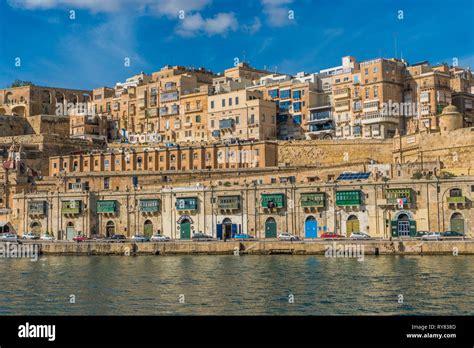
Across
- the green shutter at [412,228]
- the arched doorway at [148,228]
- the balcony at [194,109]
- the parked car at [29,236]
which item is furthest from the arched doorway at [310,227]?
the balcony at [194,109]

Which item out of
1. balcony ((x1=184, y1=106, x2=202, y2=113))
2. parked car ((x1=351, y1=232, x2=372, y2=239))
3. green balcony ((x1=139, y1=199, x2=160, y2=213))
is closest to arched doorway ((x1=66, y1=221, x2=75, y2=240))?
green balcony ((x1=139, y1=199, x2=160, y2=213))

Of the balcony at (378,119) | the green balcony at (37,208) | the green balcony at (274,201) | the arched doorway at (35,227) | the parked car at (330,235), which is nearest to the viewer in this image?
the parked car at (330,235)

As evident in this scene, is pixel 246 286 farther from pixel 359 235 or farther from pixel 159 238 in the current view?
pixel 159 238

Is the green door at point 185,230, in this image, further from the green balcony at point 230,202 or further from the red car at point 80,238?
the red car at point 80,238

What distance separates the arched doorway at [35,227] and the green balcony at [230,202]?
2053 cm

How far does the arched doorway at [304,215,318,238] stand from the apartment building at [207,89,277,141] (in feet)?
104

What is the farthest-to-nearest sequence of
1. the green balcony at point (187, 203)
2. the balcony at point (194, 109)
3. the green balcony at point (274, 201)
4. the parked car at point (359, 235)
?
1. the balcony at point (194, 109)
2. the green balcony at point (187, 203)
3. the green balcony at point (274, 201)
4. the parked car at point (359, 235)

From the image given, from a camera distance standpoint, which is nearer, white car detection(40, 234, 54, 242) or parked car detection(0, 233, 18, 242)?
parked car detection(0, 233, 18, 242)

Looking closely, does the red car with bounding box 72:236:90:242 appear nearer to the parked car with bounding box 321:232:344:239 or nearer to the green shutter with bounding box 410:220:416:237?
the parked car with bounding box 321:232:344:239

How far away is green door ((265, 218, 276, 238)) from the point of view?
5559 cm

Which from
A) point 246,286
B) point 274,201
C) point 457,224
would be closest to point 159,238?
point 274,201

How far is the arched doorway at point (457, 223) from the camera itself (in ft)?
160

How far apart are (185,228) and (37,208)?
1674cm
